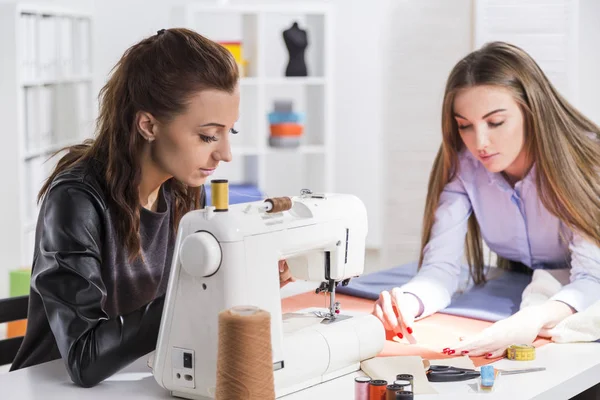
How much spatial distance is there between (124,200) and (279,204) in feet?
1.20

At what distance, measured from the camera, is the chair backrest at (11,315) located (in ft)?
6.88

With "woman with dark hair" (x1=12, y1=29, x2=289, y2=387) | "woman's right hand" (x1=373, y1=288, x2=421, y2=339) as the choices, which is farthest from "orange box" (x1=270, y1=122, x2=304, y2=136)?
"woman with dark hair" (x1=12, y1=29, x2=289, y2=387)

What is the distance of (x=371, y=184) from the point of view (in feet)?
21.8

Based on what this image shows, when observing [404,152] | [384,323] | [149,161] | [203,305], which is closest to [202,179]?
[149,161]

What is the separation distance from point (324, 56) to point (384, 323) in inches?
152

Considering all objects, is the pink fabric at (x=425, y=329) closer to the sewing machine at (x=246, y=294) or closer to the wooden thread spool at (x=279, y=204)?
the sewing machine at (x=246, y=294)

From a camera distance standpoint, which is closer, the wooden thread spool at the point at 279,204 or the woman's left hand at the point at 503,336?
the wooden thread spool at the point at 279,204

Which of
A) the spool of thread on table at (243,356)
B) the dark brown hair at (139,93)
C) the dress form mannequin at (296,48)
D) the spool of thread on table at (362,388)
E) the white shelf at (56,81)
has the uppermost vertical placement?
the dress form mannequin at (296,48)

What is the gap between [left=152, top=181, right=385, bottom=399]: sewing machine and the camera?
1.59m

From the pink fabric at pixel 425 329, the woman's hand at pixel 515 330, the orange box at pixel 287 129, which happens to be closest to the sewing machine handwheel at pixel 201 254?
the pink fabric at pixel 425 329

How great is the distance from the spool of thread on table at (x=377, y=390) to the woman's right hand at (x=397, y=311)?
1.60 feet

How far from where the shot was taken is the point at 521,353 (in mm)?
1898

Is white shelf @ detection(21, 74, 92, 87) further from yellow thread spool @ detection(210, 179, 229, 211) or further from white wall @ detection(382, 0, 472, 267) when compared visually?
yellow thread spool @ detection(210, 179, 229, 211)

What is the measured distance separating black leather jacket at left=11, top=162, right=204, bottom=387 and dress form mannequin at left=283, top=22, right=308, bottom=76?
3.76 m
